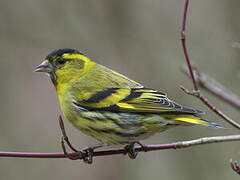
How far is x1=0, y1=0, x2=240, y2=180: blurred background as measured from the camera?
812 cm

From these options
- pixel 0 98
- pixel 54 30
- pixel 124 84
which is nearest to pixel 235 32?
pixel 124 84

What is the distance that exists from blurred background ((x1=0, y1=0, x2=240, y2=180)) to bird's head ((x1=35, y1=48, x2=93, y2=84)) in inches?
76.9

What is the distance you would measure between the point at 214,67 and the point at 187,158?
1.62 meters

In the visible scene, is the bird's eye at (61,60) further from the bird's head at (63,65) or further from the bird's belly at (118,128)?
the bird's belly at (118,128)

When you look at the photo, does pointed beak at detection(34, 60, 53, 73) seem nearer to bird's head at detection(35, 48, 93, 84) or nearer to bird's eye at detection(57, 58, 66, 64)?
bird's head at detection(35, 48, 93, 84)

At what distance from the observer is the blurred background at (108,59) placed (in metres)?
8.12

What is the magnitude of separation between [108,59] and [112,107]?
11.4ft

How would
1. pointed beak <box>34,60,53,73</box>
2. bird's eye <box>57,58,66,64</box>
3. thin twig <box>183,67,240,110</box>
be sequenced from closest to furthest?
thin twig <box>183,67,240,110</box>
pointed beak <box>34,60,53,73</box>
bird's eye <box>57,58,66,64</box>

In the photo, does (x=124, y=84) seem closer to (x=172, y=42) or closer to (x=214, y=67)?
(x=214, y=67)

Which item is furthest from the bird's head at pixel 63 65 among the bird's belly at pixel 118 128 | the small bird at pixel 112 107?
the bird's belly at pixel 118 128

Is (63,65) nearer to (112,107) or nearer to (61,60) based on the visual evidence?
(61,60)

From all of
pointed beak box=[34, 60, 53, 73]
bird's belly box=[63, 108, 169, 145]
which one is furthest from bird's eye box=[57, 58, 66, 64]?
bird's belly box=[63, 108, 169, 145]

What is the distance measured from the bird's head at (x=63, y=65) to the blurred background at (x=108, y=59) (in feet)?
6.41

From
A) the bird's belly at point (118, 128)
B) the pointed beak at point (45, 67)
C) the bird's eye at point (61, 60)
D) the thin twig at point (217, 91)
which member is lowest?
the bird's belly at point (118, 128)
